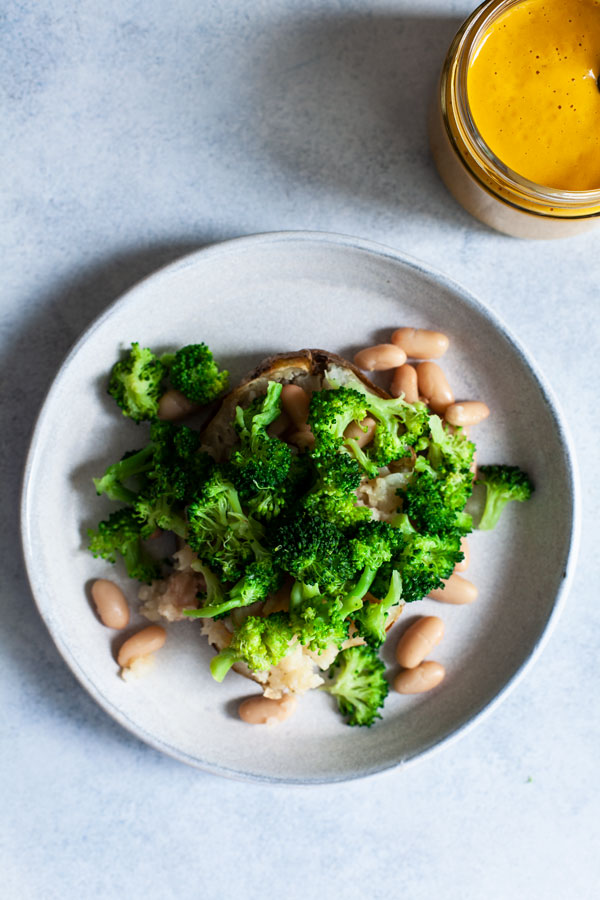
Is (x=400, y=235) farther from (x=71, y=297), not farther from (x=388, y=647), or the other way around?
(x=388, y=647)

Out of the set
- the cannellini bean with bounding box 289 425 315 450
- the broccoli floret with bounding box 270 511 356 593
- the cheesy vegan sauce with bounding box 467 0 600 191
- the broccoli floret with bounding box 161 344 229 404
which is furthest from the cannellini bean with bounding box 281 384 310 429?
the cheesy vegan sauce with bounding box 467 0 600 191

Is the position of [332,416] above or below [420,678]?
above

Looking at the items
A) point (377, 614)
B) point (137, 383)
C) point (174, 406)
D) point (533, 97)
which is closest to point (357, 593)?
point (377, 614)

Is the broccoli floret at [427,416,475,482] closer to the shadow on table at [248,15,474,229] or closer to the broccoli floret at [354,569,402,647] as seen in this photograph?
the broccoli floret at [354,569,402,647]

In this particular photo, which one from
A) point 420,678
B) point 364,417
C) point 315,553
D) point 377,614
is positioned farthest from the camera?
point 420,678

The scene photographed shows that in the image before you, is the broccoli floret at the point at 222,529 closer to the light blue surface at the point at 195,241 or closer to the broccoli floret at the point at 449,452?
the broccoli floret at the point at 449,452

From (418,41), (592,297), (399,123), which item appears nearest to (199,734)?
(592,297)

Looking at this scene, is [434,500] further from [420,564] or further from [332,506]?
[332,506]

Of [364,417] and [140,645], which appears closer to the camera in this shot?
[364,417]
